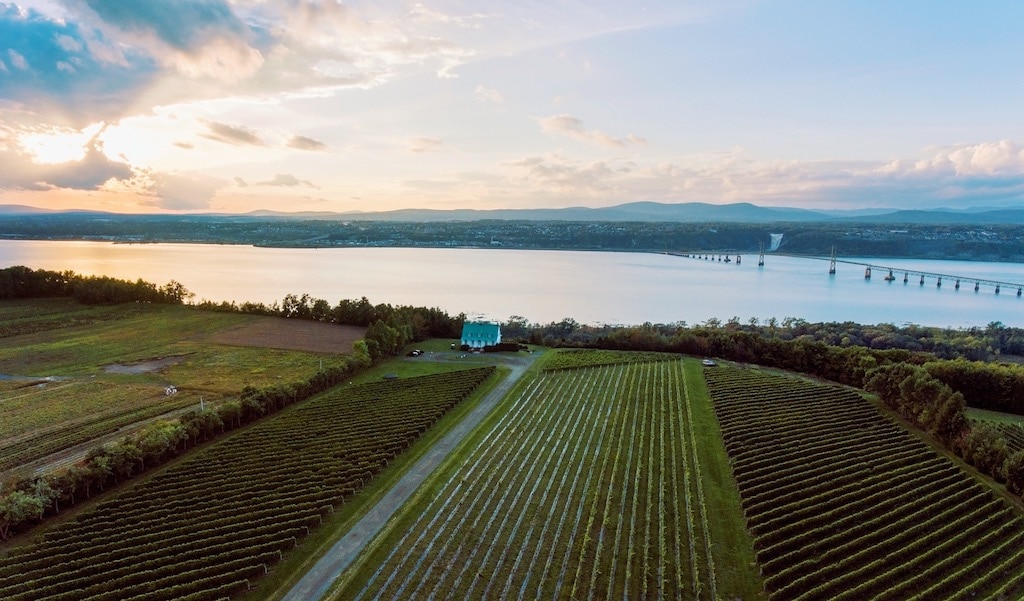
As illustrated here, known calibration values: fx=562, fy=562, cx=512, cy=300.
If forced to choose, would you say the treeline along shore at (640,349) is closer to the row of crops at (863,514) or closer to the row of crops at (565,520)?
the row of crops at (863,514)

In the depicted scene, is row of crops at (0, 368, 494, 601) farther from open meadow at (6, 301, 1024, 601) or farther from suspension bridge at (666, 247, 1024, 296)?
suspension bridge at (666, 247, 1024, 296)

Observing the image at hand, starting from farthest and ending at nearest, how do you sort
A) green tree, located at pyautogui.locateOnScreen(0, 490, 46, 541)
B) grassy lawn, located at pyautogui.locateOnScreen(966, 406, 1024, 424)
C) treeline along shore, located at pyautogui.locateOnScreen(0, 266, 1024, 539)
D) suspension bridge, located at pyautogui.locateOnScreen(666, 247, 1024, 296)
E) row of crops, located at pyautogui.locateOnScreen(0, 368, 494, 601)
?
1. suspension bridge, located at pyautogui.locateOnScreen(666, 247, 1024, 296)
2. grassy lawn, located at pyautogui.locateOnScreen(966, 406, 1024, 424)
3. treeline along shore, located at pyautogui.locateOnScreen(0, 266, 1024, 539)
4. green tree, located at pyautogui.locateOnScreen(0, 490, 46, 541)
5. row of crops, located at pyautogui.locateOnScreen(0, 368, 494, 601)

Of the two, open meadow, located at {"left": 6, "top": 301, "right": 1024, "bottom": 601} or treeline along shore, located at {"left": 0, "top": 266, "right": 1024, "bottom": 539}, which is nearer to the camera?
open meadow, located at {"left": 6, "top": 301, "right": 1024, "bottom": 601}

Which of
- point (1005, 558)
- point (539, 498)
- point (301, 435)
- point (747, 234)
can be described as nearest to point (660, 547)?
point (539, 498)

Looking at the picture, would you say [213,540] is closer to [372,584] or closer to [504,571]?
[372,584]

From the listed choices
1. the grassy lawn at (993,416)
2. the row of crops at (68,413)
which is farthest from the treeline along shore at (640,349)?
the row of crops at (68,413)

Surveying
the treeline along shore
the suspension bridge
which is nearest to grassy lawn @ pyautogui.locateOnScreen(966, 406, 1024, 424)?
the treeline along shore

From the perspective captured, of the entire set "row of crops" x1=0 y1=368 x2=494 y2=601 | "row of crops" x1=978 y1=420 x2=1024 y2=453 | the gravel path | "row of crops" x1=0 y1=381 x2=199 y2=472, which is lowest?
"row of crops" x1=978 y1=420 x2=1024 y2=453
